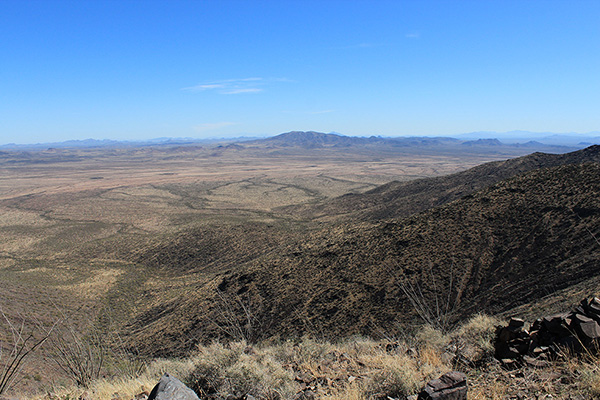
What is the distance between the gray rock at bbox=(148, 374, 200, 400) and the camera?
19.3 ft

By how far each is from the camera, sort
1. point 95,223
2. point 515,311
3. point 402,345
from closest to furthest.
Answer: point 402,345
point 515,311
point 95,223

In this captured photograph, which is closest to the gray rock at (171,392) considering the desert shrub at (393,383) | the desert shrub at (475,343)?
the desert shrub at (393,383)

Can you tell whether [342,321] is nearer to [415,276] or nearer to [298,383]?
[415,276]

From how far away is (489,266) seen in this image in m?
16.8

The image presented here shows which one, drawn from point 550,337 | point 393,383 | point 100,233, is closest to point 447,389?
point 393,383

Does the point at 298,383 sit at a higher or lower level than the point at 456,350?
lower

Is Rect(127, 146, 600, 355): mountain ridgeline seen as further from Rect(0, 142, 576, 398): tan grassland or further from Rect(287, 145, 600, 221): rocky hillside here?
Rect(287, 145, 600, 221): rocky hillside

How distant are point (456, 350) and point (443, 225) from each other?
585 inches

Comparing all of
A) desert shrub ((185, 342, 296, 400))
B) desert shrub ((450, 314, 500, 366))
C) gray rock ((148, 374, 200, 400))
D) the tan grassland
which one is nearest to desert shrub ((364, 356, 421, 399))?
the tan grassland

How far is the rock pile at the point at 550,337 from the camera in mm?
5953

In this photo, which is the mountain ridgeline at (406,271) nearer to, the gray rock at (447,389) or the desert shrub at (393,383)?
the desert shrub at (393,383)

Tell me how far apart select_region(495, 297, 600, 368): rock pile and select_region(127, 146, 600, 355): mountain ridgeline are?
4571mm

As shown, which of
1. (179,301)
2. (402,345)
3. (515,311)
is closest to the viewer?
(402,345)

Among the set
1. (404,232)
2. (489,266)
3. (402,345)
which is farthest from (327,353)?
(404,232)
